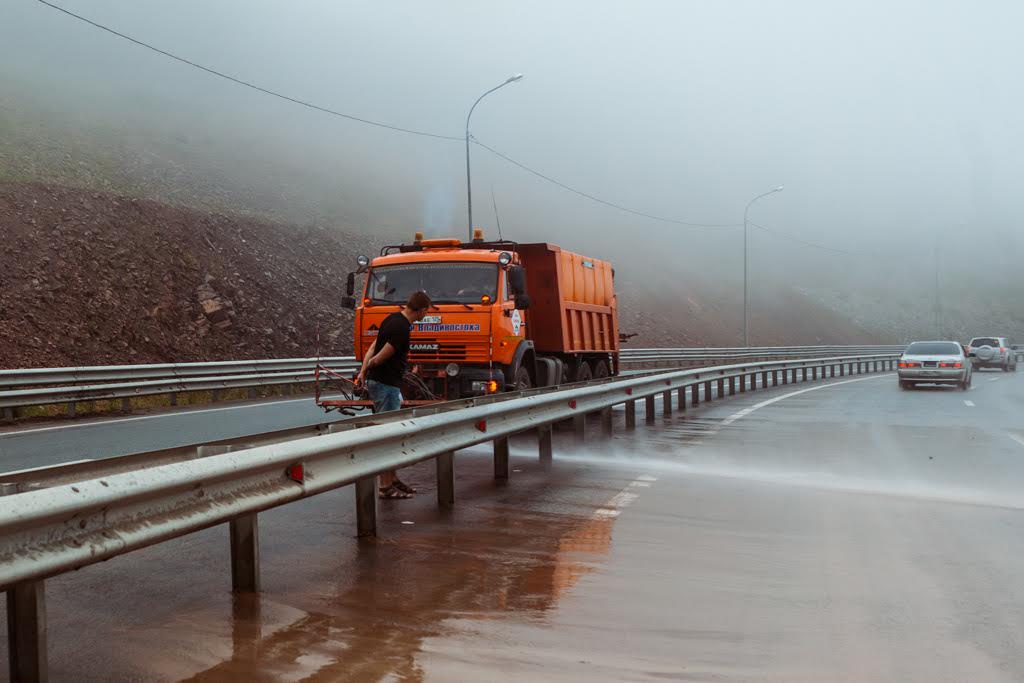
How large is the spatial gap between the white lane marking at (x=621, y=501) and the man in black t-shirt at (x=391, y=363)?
5.93 ft

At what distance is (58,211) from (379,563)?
1147 inches

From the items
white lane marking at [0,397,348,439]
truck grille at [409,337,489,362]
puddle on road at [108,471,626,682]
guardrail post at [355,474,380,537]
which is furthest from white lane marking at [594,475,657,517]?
white lane marking at [0,397,348,439]

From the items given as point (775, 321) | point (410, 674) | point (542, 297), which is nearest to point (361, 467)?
→ point (410, 674)

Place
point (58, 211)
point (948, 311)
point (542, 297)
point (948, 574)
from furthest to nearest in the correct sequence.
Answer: point (948, 311)
point (58, 211)
point (542, 297)
point (948, 574)

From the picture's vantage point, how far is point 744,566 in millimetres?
6355

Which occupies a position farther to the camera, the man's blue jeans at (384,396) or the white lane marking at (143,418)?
the white lane marking at (143,418)

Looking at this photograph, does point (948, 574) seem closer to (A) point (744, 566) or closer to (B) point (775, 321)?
(A) point (744, 566)

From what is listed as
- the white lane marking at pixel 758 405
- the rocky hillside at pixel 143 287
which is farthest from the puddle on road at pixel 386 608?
the rocky hillside at pixel 143 287

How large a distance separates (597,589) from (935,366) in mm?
25639

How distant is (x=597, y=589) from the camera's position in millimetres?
5742

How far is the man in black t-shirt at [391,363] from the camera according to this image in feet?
29.8

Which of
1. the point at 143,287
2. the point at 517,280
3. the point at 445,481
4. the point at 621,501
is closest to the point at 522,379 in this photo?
the point at 517,280

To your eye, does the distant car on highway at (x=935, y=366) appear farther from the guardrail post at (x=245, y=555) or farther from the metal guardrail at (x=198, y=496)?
the guardrail post at (x=245, y=555)

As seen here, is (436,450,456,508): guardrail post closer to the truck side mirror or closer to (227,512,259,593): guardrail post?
(227,512,259,593): guardrail post
